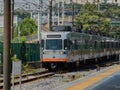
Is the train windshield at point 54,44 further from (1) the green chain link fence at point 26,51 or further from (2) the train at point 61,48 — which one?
(1) the green chain link fence at point 26,51

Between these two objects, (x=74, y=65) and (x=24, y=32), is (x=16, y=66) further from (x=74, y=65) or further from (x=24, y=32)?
(x=24, y=32)

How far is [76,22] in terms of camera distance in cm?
8125

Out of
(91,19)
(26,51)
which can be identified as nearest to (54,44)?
(26,51)

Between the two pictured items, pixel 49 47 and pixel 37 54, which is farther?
pixel 37 54

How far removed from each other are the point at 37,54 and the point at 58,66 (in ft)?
22.9

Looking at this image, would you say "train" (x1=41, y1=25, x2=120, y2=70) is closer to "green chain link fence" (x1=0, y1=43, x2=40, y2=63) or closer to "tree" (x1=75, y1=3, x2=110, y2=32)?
"green chain link fence" (x1=0, y1=43, x2=40, y2=63)

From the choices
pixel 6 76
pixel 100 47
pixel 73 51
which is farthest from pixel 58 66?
pixel 6 76

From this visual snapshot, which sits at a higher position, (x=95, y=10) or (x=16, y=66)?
(x=95, y=10)

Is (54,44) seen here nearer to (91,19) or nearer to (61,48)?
(61,48)

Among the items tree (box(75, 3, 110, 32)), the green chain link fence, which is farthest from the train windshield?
tree (box(75, 3, 110, 32))

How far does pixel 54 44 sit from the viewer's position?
116 ft

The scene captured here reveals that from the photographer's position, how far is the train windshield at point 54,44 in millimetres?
34969

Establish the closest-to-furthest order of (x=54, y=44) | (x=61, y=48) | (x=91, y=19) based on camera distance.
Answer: (x=61, y=48) → (x=54, y=44) → (x=91, y=19)

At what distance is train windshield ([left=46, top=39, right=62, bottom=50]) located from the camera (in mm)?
34969
